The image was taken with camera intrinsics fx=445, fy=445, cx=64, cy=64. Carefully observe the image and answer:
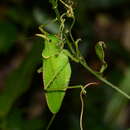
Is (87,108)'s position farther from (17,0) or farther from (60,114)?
(17,0)

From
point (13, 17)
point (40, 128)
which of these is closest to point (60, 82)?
point (40, 128)

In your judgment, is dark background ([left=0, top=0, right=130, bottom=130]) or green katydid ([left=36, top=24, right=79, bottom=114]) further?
dark background ([left=0, top=0, right=130, bottom=130])

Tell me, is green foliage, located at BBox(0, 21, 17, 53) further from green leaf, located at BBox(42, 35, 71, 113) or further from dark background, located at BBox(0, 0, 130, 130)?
green leaf, located at BBox(42, 35, 71, 113)

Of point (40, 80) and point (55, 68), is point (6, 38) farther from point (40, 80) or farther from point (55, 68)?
point (55, 68)

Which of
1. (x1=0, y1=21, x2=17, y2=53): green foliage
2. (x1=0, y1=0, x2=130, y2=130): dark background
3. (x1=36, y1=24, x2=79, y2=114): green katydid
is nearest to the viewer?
(x1=36, y1=24, x2=79, y2=114): green katydid

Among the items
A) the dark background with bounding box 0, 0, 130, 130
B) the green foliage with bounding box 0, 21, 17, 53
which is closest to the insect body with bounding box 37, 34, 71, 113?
the dark background with bounding box 0, 0, 130, 130

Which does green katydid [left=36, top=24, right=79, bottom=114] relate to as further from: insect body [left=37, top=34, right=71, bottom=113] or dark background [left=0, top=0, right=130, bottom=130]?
dark background [left=0, top=0, right=130, bottom=130]

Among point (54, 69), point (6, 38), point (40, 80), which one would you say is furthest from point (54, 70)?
point (40, 80)

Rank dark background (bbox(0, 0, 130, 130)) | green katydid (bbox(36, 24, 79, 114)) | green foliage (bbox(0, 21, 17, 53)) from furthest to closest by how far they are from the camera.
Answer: green foliage (bbox(0, 21, 17, 53)) → dark background (bbox(0, 0, 130, 130)) → green katydid (bbox(36, 24, 79, 114))

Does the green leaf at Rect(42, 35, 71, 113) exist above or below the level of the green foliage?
above
